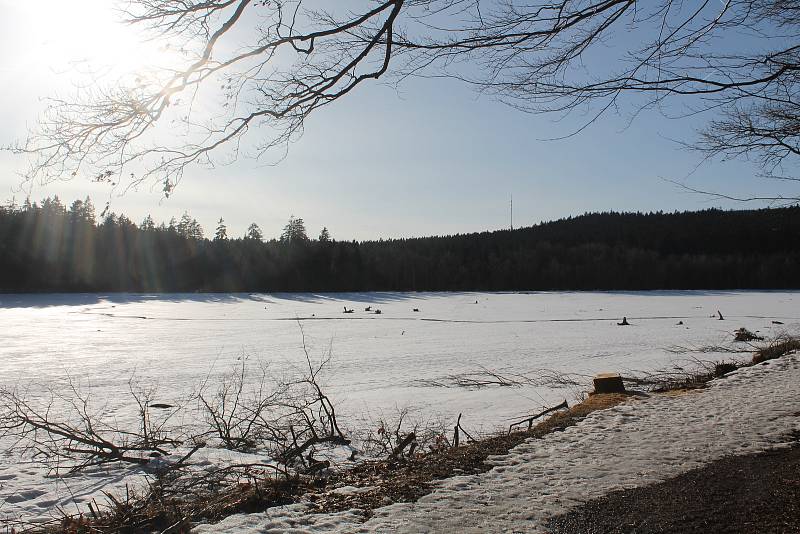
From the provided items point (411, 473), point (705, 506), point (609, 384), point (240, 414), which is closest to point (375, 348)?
point (240, 414)

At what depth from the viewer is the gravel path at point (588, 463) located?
3.96 metres

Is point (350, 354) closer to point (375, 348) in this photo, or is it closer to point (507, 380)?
point (375, 348)

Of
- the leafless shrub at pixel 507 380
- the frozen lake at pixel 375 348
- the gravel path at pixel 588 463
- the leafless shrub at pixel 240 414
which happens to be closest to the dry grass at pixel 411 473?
the gravel path at pixel 588 463

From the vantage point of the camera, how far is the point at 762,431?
585 cm

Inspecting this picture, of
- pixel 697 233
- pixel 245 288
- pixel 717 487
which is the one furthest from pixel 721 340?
pixel 697 233

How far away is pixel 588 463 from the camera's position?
5.08 meters

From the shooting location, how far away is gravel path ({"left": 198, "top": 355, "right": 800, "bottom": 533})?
156 inches

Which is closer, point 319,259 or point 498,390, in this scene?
point 498,390

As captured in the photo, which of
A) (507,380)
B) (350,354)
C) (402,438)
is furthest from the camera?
(350,354)

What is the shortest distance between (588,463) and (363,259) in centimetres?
9878

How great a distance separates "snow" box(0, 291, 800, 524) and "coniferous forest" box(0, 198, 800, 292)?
43.5m

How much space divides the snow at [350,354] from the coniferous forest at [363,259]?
43461mm

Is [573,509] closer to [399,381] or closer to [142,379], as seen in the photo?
[399,381]

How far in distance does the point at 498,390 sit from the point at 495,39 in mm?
10340
